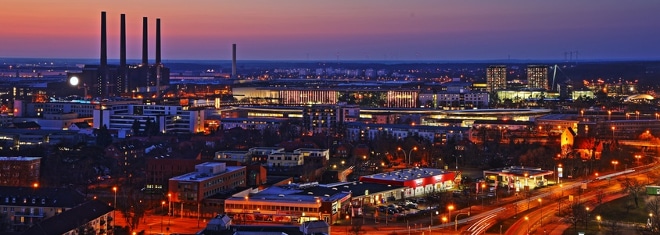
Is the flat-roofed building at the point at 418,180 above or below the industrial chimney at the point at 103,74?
below

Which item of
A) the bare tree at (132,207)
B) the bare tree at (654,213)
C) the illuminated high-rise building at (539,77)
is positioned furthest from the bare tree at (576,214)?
the illuminated high-rise building at (539,77)

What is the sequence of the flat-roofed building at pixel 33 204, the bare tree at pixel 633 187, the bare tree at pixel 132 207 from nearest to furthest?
1. the flat-roofed building at pixel 33 204
2. the bare tree at pixel 132 207
3. the bare tree at pixel 633 187

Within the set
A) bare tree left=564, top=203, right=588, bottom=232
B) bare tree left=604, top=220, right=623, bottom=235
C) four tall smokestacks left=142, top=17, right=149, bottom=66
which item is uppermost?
four tall smokestacks left=142, top=17, right=149, bottom=66

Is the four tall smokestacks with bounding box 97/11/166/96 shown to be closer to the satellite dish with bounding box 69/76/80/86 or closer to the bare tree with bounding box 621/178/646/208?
the satellite dish with bounding box 69/76/80/86

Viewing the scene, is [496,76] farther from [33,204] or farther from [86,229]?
[86,229]

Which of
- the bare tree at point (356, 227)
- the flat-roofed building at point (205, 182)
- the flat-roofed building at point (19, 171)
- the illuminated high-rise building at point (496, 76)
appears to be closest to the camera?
the bare tree at point (356, 227)

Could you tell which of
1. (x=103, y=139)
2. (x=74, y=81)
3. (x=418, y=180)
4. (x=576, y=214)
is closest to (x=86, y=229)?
(x=576, y=214)

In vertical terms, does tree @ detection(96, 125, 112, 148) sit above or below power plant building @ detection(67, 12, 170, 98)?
below

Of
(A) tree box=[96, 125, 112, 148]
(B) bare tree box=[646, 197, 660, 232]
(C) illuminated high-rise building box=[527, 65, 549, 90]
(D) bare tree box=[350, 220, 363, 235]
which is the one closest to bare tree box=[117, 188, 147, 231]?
(D) bare tree box=[350, 220, 363, 235]

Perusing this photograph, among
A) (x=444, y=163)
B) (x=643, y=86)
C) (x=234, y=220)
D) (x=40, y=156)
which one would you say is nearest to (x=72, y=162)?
(x=40, y=156)

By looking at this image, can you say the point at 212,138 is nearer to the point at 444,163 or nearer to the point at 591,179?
the point at 444,163

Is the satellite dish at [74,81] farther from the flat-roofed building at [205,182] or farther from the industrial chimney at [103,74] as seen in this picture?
the flat-roofed building at [205,182]
